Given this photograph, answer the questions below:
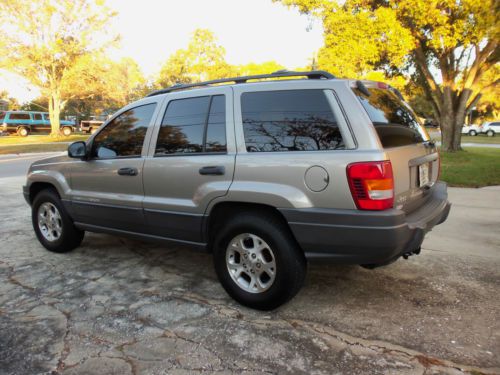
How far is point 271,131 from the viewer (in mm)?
3262

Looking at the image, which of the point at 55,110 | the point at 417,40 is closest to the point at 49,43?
the point at 55,110

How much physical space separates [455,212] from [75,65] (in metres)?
29.6

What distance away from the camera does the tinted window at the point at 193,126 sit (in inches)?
139

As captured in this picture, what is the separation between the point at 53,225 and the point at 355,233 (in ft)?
11.9

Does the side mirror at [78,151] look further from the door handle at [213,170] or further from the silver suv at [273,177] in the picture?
the door handle at [213,170]

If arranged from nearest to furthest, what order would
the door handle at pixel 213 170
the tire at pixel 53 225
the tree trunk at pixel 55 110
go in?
the door handle at pixel 213 170 < the tire at pixel 53 225 < the tree trunk at pixel 55 110

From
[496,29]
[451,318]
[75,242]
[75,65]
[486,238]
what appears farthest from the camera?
[75,65]

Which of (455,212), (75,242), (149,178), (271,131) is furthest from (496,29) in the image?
(75,242)

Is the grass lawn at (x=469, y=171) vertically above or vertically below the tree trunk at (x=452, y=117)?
below

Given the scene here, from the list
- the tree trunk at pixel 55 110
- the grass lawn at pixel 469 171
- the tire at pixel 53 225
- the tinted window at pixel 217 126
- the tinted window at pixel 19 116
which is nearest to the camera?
the tinted window at pixel 217 126

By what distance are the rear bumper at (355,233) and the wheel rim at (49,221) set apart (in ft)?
10.0

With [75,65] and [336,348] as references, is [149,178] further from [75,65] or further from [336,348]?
[75,65]

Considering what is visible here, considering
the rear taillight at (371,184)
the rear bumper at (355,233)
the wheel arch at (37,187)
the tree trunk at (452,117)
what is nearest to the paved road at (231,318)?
the rear bumper at (355,233)

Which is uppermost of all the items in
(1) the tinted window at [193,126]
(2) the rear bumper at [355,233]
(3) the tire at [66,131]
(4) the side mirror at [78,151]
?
(3) the tire at [66,131]
